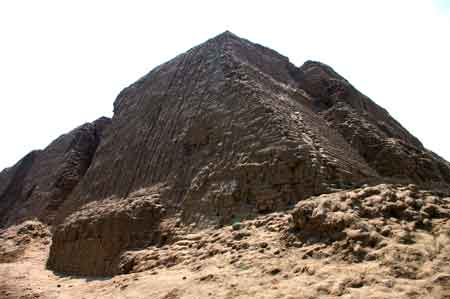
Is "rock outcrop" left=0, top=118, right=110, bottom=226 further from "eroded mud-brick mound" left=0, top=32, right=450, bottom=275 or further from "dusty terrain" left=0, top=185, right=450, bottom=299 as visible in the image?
"dusty terrain" left=0, top=185, right=450, bottom=299

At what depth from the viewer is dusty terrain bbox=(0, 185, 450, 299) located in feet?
13.1

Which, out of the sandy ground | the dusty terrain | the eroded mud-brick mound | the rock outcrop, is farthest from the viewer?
the rock outcrop

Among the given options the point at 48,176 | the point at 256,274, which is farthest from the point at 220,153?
the point at 48,176

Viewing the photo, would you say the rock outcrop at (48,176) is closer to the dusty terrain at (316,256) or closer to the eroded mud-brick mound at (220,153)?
the eroded mud-brick mound at (220,153)

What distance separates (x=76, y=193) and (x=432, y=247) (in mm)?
10854

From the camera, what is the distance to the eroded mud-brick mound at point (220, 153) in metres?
7.64

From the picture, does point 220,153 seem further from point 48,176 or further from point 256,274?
point 48,176

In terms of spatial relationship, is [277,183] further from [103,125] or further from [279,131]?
[103,125]

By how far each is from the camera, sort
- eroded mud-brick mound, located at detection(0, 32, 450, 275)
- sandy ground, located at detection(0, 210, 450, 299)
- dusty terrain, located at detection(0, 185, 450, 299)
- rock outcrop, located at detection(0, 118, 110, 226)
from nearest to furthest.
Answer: sandy ground, located at detection(0, 210, 450, 299)
dusty terrain, located at detection(0, 185, 450, 299)
eroded mud-brick mound, located at detection(0, 32, 450, 275)
rock outcrop, located at detection(0, 118, 110, 226)

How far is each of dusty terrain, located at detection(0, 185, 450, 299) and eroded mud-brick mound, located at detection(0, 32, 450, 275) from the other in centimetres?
87

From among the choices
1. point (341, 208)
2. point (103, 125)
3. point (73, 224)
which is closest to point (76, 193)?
point (73, 224)

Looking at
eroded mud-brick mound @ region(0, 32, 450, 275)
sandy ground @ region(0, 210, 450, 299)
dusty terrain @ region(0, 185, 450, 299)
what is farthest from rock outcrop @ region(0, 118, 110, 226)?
dusty terrain @ region(0, 185, 450, 299)

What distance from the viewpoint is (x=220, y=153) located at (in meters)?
8.80

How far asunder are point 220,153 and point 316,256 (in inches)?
166
